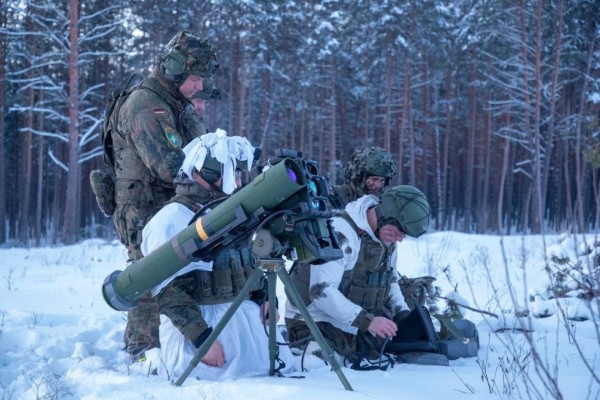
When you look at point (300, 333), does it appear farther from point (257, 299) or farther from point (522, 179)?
point (522, 179)

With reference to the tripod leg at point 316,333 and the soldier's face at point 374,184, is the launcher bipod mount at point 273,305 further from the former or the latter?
the soldier's face at point 374,184

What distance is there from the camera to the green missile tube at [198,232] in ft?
10.3

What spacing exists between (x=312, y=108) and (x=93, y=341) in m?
28.1

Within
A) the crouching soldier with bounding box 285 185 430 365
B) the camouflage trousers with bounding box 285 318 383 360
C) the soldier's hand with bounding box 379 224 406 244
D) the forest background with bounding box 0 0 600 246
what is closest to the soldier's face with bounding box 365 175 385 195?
the crouching soldier with bounding box 285 185 430 365

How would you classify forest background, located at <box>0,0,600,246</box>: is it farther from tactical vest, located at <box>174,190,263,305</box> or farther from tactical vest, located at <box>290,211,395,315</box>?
tactical vest, located at <box>174,190,263,305</box>

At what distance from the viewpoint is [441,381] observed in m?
4.15

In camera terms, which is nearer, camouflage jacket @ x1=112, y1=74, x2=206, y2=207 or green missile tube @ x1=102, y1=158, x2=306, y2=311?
green missile tube @ x1=102, y1=158, x2=306, y2=311

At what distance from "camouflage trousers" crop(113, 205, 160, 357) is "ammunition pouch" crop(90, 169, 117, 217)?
15 centimetres

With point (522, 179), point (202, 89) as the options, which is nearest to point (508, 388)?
point (202, 89)

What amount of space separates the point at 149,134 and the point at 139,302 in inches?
51.9

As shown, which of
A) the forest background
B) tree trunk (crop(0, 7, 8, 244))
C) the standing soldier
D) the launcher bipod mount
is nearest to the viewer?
the launcher bipod mount

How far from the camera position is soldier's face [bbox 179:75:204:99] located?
509cm

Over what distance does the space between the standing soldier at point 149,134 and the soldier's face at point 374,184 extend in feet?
4.90

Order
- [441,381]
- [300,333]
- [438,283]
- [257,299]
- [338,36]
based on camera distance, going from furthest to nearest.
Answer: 1. [338,36]
2. [438,283]
3. [300,333]
4. [257,299]
5. [441,381]
